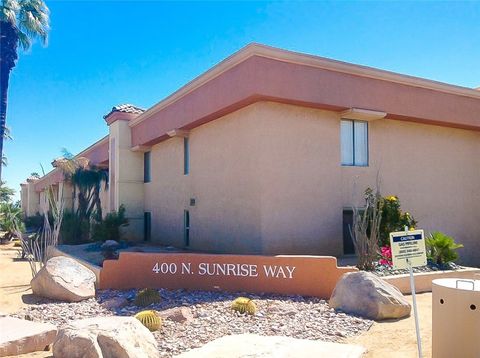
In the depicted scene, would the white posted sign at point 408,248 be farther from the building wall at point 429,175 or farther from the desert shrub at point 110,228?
the desert shrub at point 110,228

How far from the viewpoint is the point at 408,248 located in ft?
19.0

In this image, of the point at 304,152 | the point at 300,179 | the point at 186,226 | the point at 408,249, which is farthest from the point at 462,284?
the point at 186,226

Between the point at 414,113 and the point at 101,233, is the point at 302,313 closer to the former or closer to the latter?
the point at 414,113

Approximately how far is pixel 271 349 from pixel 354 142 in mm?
10099

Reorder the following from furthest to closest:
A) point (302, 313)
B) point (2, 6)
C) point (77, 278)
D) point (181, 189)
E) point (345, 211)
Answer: point (2, 6) < point (181, 189) < point (345, 211) < point (77, 278) < point (302, 313)

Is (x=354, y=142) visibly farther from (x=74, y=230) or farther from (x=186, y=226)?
(x=74, y=230)

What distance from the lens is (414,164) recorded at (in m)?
15.6

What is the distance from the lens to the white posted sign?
5.74 meters

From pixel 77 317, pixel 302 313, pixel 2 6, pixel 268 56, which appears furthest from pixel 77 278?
pixel 2 6

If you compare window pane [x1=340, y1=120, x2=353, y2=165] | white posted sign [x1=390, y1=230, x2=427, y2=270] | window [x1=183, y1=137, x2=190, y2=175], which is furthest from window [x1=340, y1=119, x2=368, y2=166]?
white posted sign [x1=390, y1=230, x2=427, y2=270]

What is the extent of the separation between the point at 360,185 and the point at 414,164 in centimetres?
277

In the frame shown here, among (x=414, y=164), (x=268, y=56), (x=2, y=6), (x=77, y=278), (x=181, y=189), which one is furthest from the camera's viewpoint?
(x=2, y=6)

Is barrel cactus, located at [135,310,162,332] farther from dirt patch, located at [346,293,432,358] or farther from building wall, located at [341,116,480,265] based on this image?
building wall, located at [341,116,480,265]

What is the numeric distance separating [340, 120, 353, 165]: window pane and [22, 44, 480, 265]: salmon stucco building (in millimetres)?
40
